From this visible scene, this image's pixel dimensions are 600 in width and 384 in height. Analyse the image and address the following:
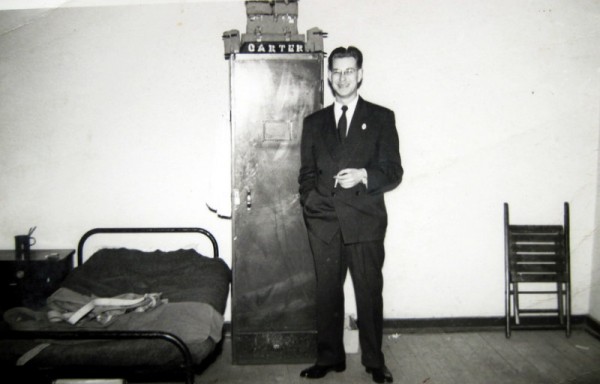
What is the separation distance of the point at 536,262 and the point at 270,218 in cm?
233

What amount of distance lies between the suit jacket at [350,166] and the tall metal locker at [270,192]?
18 cm

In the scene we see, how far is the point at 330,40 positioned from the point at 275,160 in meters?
1.19

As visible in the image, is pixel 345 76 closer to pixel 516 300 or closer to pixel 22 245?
pixel 516 300

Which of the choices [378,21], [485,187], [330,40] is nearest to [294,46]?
[330,40]

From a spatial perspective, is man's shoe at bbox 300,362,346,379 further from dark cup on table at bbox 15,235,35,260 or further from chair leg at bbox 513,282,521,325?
dark cup on table at bbox 15,235,35,260

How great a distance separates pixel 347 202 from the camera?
316cm

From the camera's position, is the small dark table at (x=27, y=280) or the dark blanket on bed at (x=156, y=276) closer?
the dark blanket on bed at (x=156, y=276)

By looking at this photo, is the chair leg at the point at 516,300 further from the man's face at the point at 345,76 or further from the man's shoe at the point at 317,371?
the man's face at the point at 345,76

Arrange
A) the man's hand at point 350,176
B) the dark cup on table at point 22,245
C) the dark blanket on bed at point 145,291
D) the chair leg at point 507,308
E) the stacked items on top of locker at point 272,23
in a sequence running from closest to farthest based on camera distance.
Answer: the dark blanket on bed at point 145,291 → the man's hand at point 350,176 → the stacked items on top of locker at point 272,23 → the dark cup on table at point 22,245 → the chair leg at point 507,308

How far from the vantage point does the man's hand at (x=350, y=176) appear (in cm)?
306

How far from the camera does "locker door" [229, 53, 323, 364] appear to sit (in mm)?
3389

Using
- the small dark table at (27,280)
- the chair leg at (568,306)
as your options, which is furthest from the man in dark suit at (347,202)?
the small dark table at (27,280)

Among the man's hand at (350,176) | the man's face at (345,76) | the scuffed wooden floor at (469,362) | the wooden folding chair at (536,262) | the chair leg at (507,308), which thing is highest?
the man's face at (345,76)

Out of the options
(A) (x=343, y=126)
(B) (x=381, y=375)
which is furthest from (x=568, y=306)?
(A) (x=343, y=126)
